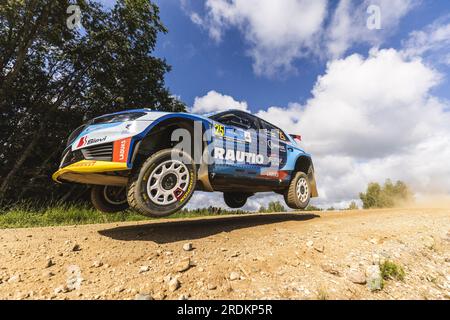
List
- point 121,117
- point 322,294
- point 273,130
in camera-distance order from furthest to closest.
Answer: point 273,130, point 121,117, point 322,294

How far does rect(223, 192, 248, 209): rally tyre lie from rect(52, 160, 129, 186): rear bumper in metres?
3.23

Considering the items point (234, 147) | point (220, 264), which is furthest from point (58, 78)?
point (220, 264)

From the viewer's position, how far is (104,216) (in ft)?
22.1

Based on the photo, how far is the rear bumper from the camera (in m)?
3.11

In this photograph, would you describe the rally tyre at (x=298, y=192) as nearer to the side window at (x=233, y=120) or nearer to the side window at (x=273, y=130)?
the side window at (x=273, y=130)

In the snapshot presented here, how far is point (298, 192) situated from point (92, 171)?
13.0ft

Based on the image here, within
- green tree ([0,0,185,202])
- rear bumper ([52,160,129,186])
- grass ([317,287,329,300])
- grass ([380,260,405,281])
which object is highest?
green tree ([0,0,185,202])

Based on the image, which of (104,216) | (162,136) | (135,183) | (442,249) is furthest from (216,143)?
(104,216)

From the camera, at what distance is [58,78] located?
12.2 meters

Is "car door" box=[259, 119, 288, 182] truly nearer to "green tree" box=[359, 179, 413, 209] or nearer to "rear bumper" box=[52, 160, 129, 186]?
"rear bumper" box=[52, 160, 129, 186]

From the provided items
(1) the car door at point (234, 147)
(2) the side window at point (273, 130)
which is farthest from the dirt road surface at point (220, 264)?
(2) the side window at point (273, 130)

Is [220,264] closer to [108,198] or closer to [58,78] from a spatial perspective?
[108,198]

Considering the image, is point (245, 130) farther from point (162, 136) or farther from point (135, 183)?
point (135, 183)

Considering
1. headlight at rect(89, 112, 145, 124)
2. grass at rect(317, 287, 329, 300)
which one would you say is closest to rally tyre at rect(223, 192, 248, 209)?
headlight at rect(89, 112, 145, 124)
